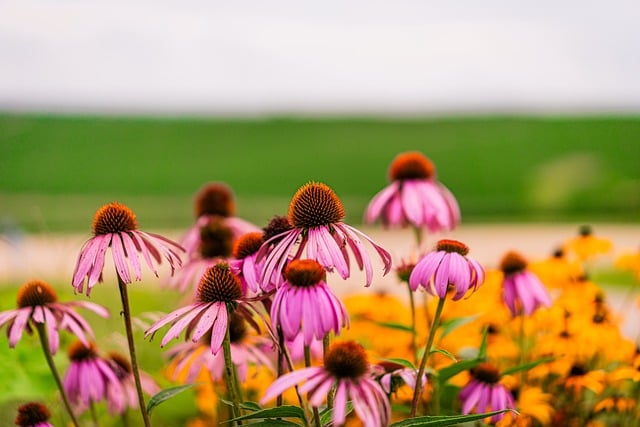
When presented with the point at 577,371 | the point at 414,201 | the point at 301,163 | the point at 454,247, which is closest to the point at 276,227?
the point at 454,247

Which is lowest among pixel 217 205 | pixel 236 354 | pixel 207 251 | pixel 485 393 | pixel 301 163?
pixel 485 393

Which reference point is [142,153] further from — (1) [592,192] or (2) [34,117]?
(1) [592,192]

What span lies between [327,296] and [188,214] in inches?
357

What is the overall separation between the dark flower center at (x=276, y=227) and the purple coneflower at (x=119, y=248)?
15 centimetres

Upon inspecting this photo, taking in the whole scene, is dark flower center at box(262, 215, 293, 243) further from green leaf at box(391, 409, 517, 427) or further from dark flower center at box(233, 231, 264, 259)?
green leaf at box(391, 409, 517, 427)

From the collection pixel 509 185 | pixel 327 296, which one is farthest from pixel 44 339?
pixel 509 185

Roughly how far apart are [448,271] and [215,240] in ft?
2.68

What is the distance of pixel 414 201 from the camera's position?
6.48ft

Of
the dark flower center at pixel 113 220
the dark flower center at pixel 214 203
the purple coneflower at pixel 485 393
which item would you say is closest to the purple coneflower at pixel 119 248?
the dark flower center at pixel 113 220

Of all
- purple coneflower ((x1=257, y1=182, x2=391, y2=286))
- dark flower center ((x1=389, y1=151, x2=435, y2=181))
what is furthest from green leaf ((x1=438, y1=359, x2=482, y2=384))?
dark flower center ((x1=389, y1=151, x2=435, y2=181))

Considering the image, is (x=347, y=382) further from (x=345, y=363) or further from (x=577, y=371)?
(x=577, y=371)

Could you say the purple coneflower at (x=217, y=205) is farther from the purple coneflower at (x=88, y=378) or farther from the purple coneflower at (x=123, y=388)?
the purple coneflower at (x=88, y=378)

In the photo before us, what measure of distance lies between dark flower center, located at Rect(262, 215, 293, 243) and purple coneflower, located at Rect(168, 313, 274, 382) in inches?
11.3

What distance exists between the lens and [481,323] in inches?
95.0
